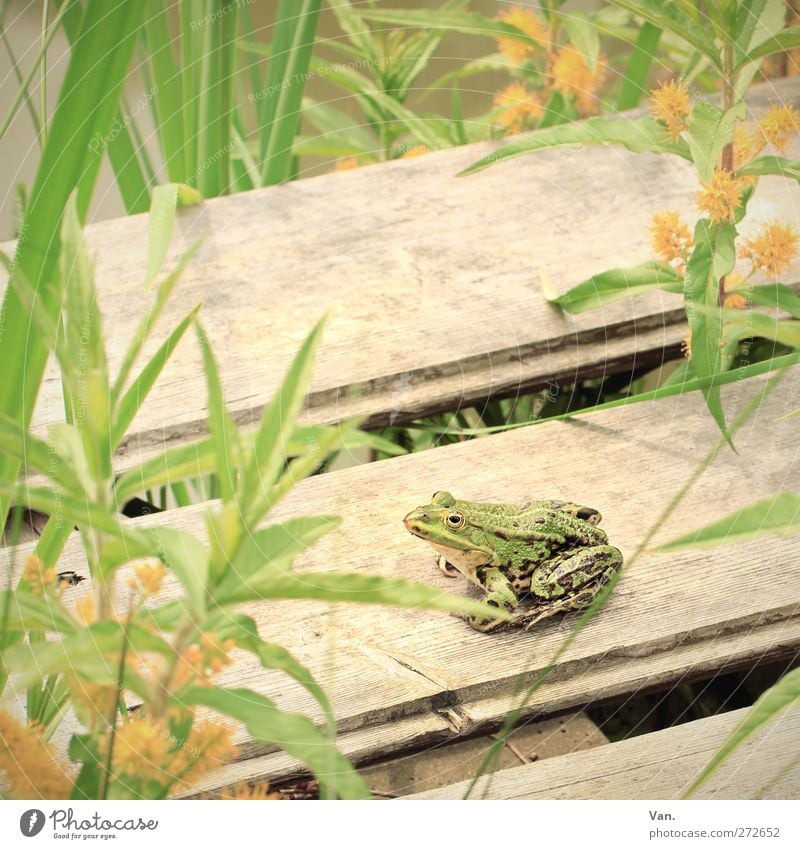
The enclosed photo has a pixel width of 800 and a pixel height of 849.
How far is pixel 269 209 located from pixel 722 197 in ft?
1.36

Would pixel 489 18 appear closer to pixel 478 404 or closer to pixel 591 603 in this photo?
pixel 478 404

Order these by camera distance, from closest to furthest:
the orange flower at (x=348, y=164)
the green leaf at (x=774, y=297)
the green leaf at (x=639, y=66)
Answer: the green leaf at (x=774, y=297) < the green leaf at (x=639, y=66) < the orange flower at (x=348, y=164)

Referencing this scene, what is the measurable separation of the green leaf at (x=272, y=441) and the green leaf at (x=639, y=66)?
491 mm

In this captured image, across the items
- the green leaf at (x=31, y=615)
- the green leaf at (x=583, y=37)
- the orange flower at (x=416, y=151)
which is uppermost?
the green leaf at (x=583, y=37)

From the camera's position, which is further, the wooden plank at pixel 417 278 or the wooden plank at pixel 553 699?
the wooden plank at pixel 417 278

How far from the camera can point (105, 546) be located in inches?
22.8

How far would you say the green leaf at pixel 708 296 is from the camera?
2.47 ft

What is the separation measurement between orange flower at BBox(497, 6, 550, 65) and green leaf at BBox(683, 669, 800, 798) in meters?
0.54

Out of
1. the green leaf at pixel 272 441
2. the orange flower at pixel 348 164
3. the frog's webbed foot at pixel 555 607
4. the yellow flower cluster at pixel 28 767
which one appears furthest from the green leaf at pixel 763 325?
the yellow flower cluster at pixel 28 767

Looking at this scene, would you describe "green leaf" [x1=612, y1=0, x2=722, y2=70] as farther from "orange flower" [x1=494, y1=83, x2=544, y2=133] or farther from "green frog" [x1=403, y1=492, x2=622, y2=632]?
"green frog" [x1=403, y1=492, x2=622, y2=632]

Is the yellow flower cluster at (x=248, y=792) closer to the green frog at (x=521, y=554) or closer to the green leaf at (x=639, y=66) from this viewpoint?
the green frog at (x=521, y=554)

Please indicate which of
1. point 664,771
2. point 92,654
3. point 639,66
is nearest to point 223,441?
point 92,654

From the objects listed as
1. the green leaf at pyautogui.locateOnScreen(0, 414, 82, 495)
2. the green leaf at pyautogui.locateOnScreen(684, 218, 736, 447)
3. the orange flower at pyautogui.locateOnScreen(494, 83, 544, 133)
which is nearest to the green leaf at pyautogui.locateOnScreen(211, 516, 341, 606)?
the green leaf at pyautogui.locateOnScreen(0, 414, 82, 495)
